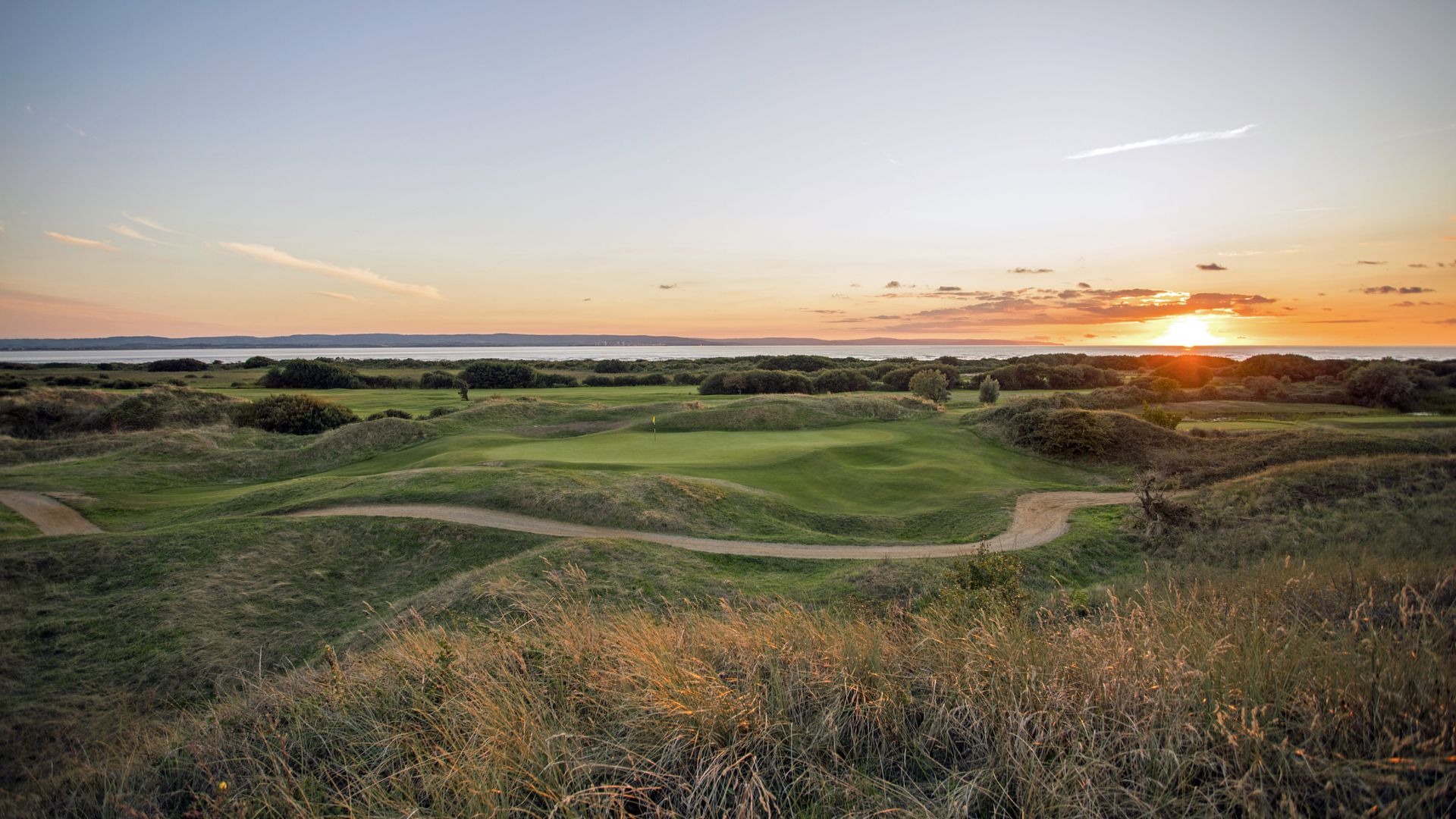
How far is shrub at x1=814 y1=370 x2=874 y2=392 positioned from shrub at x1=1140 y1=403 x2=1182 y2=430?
1469 inches

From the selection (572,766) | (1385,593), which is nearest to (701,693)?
(572,766)

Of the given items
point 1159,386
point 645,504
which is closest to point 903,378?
point 1159,386

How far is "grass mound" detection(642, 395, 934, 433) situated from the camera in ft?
120

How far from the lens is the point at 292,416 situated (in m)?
40.1

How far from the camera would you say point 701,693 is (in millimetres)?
4109

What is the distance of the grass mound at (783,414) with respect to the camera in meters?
36.7

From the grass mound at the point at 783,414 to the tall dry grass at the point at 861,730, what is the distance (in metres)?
31.1

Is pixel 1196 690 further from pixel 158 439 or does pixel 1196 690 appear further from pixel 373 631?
pixel 158 439

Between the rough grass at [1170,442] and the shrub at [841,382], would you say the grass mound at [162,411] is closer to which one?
the rough grass at [1170,442]

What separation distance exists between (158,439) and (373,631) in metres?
28.1

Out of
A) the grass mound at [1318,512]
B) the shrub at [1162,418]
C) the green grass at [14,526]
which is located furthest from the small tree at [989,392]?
the green grass at [14,526]

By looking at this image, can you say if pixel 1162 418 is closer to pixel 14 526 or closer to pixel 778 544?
pixel 778 544

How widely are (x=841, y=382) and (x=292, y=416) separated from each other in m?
51.8

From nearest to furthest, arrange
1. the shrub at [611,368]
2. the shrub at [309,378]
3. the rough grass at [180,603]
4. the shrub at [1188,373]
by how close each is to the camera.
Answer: the rough grass at [180,603]
the shrub at [1188,373]
the shrub at [309,378]
the shrub at [611,368]
